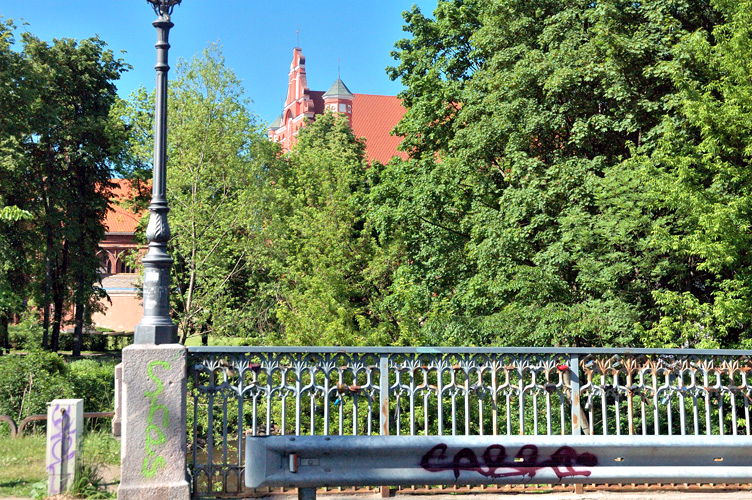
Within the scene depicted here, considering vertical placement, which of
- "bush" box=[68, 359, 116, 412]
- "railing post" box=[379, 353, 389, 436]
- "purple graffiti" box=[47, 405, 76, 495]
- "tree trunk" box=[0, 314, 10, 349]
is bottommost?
"bush" box=[68, 359, 116, 412]

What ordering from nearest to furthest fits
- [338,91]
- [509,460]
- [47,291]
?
[509,460]
[47,291]
[338,91]

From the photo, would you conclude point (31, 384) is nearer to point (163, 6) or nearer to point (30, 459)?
point (30, 459)

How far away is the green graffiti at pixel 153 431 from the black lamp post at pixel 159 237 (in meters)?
0.30

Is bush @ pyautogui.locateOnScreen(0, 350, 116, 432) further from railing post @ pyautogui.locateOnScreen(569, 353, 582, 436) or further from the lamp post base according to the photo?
railing post @ pyautogui.locateOnScreen(569, 353, 582, 436)

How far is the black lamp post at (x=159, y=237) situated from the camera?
17.6ft

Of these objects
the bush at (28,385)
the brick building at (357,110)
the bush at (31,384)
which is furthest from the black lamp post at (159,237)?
the brick building at (357,110)

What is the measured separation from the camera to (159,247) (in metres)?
5.77

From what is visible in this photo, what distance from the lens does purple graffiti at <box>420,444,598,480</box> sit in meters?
3.82

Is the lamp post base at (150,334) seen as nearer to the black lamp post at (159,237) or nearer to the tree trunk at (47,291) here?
the black lamp post at (159,237)

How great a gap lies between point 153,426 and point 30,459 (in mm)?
2511

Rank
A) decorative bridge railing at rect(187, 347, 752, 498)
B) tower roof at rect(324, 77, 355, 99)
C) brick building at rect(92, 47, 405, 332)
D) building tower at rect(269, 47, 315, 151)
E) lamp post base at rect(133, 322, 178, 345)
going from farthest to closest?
building tower at rect(269, 47, 315, 151) → tower roof at rect(324, 77, 355, 99) → brick building at rect(92, 47, 405, 332) → decorative bridge railing at rect(187, 347, 752, 498) → lamp post base at rect(133, 322, 178, 345)

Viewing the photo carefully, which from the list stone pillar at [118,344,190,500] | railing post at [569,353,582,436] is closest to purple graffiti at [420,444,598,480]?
railing post at [569,353,582,436]

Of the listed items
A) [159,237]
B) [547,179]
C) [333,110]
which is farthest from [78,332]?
[333,110]

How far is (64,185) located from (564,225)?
2895cm
